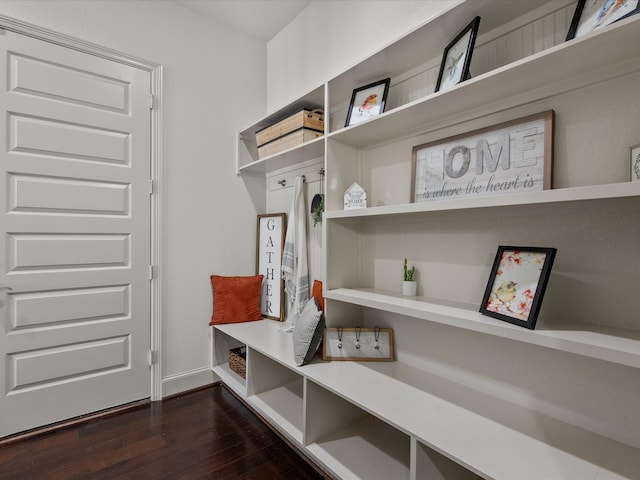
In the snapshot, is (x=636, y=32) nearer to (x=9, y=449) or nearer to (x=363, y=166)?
(x=363, y=166)

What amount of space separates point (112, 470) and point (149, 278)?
118 cm

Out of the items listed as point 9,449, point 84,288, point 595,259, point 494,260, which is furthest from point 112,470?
point 595,259

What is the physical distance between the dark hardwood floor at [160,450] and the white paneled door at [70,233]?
214 millimetres

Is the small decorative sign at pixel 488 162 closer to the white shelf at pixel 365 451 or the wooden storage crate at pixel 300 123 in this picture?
the wooden storage crate at pixel 300 123

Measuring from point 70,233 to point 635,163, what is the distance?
284 centimetres

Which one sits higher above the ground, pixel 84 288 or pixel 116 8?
pixel 116 8

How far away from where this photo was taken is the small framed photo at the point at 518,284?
111 cm

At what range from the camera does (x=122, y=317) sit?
2.32m

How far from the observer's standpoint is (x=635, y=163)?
1011mm

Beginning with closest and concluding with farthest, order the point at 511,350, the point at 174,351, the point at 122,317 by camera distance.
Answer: the point at 511,350, the point at 122,317, the point at 174,351

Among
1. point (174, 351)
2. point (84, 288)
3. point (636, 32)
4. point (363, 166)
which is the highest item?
point (636, 32)

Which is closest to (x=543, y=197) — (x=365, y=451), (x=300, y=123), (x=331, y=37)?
(x=365, y=451)

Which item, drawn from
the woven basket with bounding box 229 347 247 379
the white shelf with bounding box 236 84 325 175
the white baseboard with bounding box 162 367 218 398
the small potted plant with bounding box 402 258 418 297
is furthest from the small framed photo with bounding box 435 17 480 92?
the white baseboard with bounding box 162 367 218 398

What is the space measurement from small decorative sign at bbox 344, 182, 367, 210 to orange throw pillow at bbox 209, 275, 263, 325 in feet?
4.18
